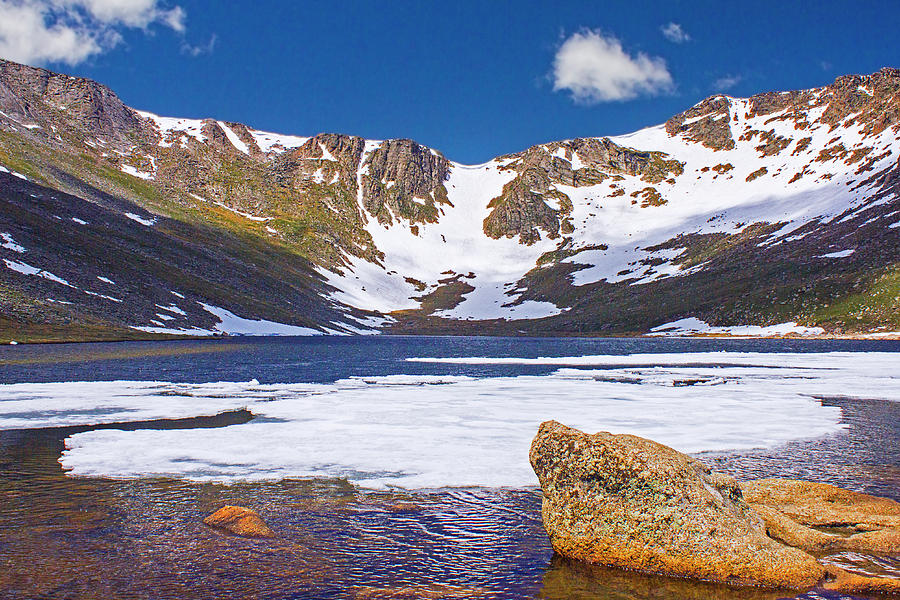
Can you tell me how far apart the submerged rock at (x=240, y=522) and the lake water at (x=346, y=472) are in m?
0.28

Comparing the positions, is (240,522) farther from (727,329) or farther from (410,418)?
(727,329)

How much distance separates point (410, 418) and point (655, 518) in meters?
17.5

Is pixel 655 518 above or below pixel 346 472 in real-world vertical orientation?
above

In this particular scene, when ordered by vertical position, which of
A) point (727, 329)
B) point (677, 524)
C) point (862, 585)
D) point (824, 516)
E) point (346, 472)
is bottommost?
point (862, 585)

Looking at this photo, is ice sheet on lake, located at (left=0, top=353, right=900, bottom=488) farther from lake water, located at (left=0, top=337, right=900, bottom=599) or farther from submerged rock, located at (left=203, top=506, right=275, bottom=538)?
submerged rock, located at (left=203, top=506, right=275, bottom=538)

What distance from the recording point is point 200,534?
12375 millimetres

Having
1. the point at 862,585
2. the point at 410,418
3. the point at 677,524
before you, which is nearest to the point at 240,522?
the point at 677,524

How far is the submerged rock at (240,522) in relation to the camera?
41.0ft

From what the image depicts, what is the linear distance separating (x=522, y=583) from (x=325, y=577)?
3.46 metres

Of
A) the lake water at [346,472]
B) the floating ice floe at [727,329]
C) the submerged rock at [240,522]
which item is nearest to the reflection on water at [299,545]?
the lake water at [346,472]

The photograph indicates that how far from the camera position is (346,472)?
17.8 meters

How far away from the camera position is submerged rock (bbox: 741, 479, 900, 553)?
11977 mm

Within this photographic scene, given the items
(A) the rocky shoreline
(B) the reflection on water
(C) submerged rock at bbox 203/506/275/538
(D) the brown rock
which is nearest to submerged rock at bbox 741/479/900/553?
(A) the rocky shoreline

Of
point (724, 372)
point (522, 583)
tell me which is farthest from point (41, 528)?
point (724, 372)
